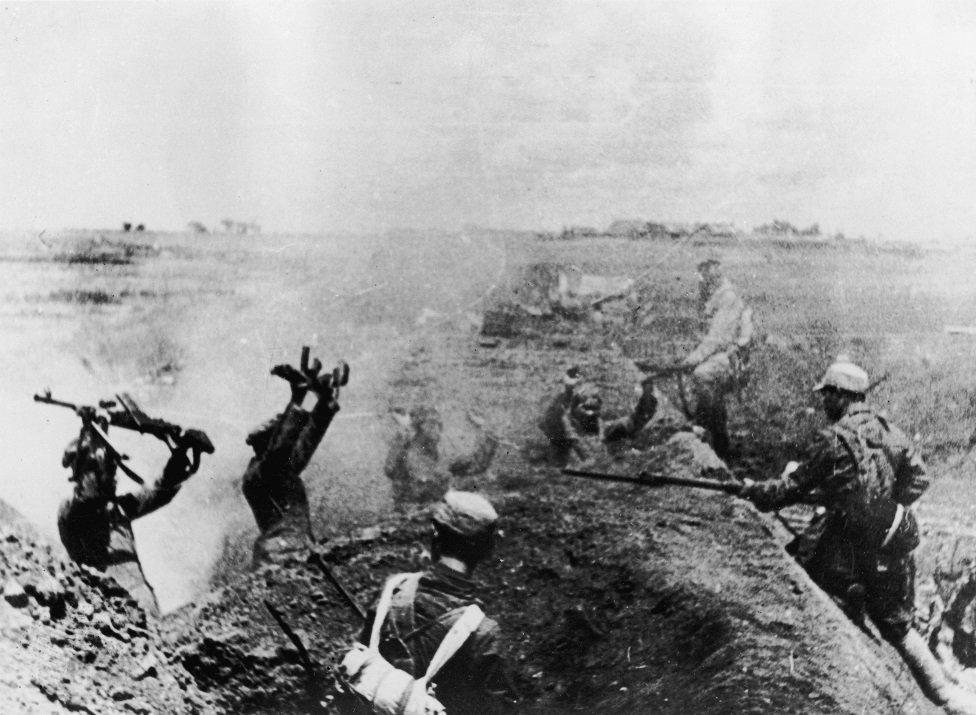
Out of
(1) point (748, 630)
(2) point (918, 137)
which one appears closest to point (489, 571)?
(1) point (748, 630)

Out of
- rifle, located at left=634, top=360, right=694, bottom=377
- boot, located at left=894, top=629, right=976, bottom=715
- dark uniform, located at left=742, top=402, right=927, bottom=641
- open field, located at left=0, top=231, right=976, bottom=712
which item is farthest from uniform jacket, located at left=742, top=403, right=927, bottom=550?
rifle, located at left=634, top=360, right=694, bottom=377

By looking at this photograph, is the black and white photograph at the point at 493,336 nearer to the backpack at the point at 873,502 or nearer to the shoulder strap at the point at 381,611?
the backpack at the point at 873,502

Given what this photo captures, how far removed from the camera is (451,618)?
3.54 meters

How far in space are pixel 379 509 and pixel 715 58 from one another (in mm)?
2833

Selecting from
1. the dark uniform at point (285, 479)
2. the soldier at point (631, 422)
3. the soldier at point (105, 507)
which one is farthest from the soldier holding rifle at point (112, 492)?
the soldier at point (631, 422)

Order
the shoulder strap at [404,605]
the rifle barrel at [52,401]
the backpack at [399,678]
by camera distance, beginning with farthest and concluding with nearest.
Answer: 1. the rifle barrel at [52,401]
2. the shoulder strap at [404,605]
3. the backpack at [399,678]

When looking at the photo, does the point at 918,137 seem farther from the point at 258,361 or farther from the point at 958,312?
the point at 258,361

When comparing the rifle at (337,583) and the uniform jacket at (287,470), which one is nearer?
the rifle at (337,583)

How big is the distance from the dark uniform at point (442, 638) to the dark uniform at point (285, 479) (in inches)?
27.4

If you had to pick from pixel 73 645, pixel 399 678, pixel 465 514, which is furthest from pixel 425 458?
pixel 73 645

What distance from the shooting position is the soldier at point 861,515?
3975 millimetres

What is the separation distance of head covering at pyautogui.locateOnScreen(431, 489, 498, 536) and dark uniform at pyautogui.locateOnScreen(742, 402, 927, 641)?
4.39ft

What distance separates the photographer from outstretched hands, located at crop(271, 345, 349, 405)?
400 centimetres

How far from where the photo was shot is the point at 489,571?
12.9 ft
